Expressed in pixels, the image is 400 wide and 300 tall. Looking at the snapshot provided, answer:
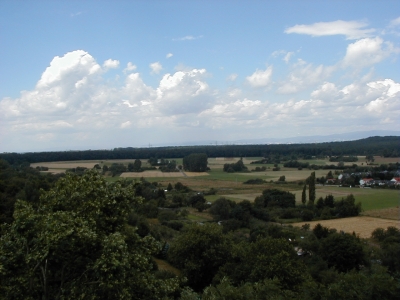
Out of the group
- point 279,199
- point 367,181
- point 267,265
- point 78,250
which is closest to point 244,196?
point 279,199

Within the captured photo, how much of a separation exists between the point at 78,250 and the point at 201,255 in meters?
10.9

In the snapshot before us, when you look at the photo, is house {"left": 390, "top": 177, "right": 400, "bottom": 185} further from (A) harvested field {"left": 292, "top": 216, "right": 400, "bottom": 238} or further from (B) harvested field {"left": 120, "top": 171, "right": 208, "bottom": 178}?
(B) harvested field {"left": 120, "top": 171, "right": 208, "bottom": 178}

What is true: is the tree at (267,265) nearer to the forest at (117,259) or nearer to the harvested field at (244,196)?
the forest at (117,259)

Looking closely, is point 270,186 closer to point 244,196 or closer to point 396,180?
point 244,196

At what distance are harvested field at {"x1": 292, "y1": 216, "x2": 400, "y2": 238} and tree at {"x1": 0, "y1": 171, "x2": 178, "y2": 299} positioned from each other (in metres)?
22.1

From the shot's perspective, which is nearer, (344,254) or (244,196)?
(344,254)

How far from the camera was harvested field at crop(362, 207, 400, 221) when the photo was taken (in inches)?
1264

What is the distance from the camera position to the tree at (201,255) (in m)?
18.1

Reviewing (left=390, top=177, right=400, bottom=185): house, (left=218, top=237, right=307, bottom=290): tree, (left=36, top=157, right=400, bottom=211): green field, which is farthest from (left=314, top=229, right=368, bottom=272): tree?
(left=390, top=177, right=400, bottom=185): house

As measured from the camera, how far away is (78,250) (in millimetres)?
8258

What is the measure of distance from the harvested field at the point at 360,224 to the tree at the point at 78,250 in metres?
22.1

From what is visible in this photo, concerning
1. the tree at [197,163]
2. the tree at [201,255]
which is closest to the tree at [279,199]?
the tree at [201,255]

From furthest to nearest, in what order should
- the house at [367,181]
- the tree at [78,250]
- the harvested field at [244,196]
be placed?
the house at [367,181] < the harvested field at [244,196] < the tree at [78,250]

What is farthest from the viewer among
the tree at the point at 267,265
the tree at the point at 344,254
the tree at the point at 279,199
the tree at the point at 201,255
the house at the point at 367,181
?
the house at the point at 367,181
